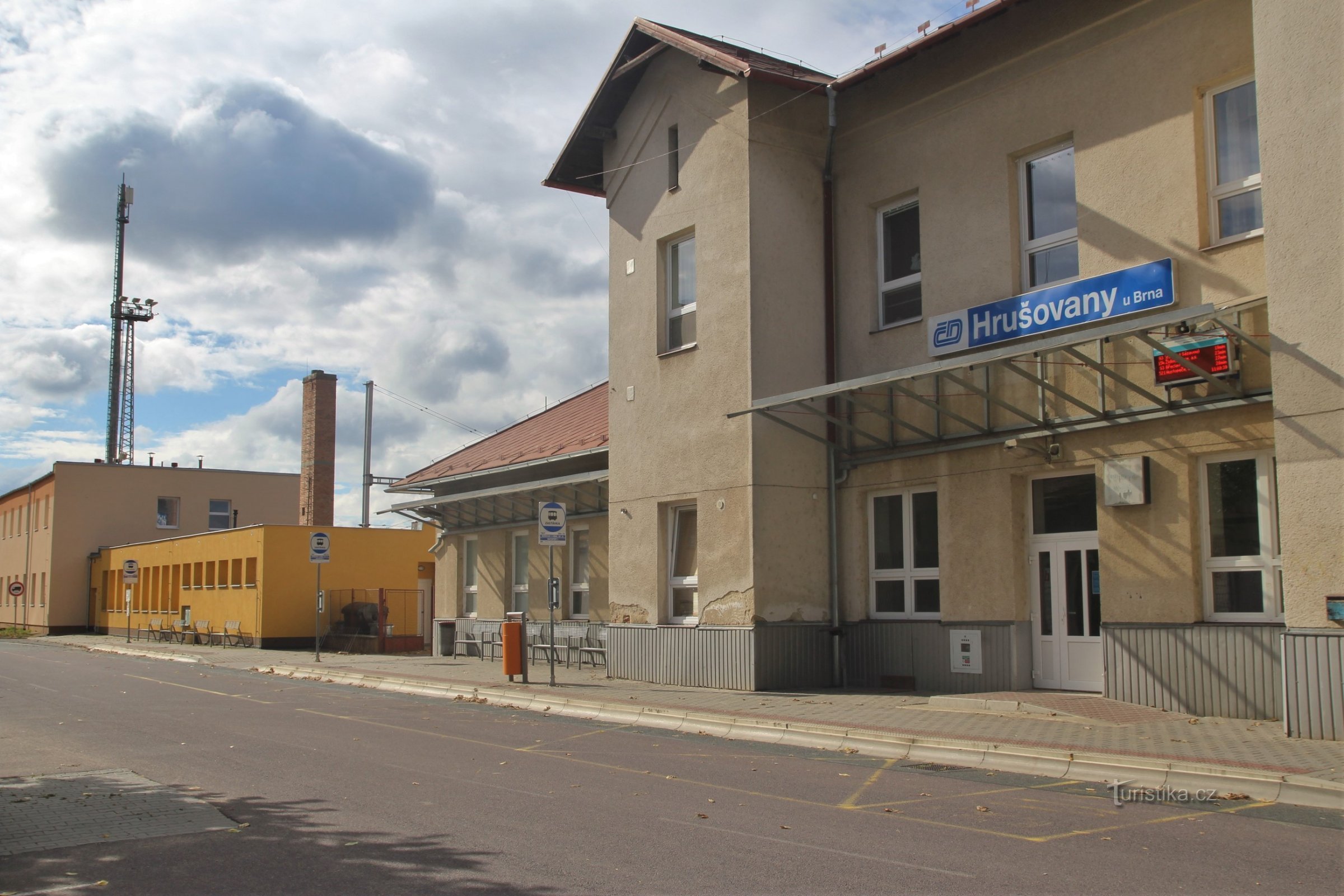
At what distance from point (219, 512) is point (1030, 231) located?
52355mm

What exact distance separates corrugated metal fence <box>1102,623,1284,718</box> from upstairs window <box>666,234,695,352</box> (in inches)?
312

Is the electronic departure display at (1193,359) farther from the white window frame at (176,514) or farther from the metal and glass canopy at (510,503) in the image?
the white window frame at (176,514)

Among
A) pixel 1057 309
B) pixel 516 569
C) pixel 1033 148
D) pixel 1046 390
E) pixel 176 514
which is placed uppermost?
pixel 1033 148

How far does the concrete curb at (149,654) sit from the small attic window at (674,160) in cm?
1875

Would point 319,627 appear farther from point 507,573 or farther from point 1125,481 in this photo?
point 1125,481

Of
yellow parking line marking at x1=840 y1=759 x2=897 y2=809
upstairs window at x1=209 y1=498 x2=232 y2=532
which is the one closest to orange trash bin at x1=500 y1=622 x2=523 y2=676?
yellow parking line marking at x1=840 y1=759 x2=897 y2=809

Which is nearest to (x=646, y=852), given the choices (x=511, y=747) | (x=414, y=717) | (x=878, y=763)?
(x=878, y=763)

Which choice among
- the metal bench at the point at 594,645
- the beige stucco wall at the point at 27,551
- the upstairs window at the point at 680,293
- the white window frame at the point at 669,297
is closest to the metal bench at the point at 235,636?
the metal bench at the point at 594,645

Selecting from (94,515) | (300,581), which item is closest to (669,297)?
(300,581)

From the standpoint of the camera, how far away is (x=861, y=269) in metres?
16.9

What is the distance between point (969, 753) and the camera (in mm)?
10516

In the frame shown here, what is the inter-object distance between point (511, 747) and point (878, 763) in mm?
3714

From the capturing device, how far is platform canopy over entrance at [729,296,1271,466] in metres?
11.9

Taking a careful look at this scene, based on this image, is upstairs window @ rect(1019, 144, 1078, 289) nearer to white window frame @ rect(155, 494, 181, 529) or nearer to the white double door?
the white double door
